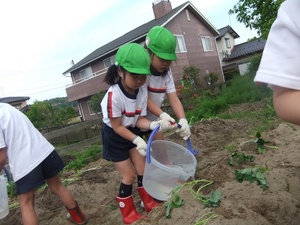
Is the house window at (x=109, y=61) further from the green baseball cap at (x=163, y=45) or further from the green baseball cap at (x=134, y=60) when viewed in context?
the green baseball cap at (x=134, y=60)

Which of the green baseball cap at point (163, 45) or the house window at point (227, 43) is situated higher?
the house window at point (227, 43)

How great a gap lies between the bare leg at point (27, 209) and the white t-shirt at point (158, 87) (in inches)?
51.6

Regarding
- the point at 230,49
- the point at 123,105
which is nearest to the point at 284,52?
the point at 123,105

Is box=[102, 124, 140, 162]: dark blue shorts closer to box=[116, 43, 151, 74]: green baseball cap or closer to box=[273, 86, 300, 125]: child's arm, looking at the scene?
box=[116, 43, 151, 74]: green baseball cap

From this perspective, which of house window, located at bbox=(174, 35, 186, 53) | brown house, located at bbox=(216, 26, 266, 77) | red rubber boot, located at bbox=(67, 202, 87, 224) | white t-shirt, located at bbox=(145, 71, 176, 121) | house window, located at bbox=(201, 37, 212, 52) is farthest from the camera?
brown house, located at bbox=(216, 26, 266, 77)

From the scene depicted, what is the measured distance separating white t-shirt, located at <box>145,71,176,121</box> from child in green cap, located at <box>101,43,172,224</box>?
234 millimetres

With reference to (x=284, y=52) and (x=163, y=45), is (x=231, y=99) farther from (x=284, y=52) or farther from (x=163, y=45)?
(x=284, y=52)

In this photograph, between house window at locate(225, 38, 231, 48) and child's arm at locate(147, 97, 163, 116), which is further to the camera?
house window at locate(225, 38, 231, 48)

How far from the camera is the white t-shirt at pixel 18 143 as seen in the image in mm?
2086

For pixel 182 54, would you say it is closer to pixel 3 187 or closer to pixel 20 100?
pixel 3 187

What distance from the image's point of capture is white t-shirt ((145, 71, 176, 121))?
2.69 m

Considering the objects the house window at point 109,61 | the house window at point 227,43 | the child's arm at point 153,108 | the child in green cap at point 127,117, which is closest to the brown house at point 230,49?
the house window at point 227,43

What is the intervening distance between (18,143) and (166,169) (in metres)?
1.11

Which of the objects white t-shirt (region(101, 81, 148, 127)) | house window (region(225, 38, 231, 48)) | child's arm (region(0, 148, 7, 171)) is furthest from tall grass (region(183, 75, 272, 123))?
house window (region(225, 38, 231, 48))
